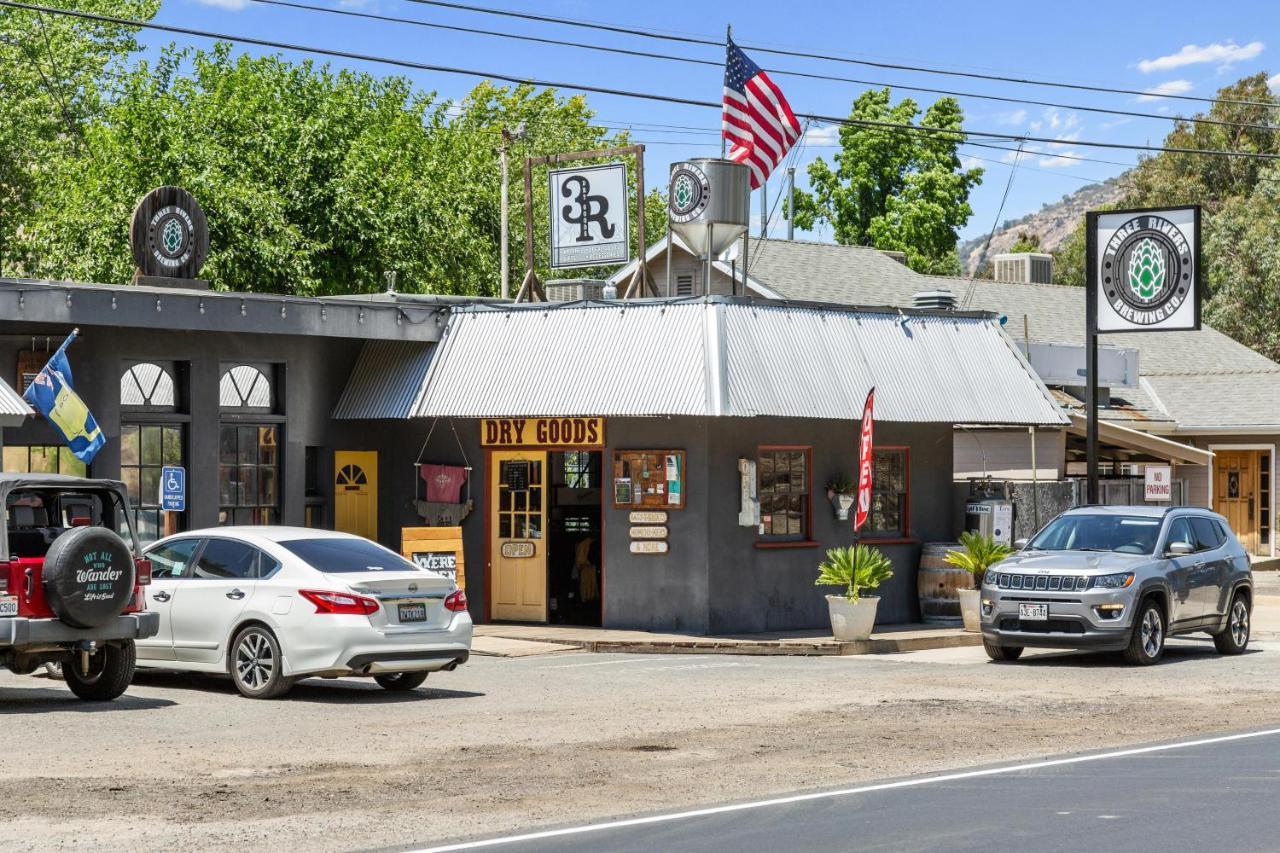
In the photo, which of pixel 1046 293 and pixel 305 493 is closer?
pixel 305 493

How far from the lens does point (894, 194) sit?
64.1 meters

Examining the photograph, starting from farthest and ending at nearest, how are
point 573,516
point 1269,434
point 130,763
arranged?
point 1269,434 → point 573,516 → point 130,763

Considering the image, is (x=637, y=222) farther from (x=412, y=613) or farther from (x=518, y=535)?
(x=412, y=613)

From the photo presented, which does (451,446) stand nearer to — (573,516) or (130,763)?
(573,516)

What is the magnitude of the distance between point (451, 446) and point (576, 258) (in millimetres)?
3550

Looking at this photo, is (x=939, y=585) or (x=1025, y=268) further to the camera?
(x=1025, y=268)

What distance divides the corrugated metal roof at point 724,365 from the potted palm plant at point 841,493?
43.9 inches

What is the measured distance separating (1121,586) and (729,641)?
5.06 meters

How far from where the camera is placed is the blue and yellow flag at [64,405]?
20969 mm

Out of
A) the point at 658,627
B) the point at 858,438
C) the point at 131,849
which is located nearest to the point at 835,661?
the point at 658,627

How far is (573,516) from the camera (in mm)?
24656

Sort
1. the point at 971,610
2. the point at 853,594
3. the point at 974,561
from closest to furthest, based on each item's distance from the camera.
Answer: the point at 853,594, the point at 971,610, the point at 974,561

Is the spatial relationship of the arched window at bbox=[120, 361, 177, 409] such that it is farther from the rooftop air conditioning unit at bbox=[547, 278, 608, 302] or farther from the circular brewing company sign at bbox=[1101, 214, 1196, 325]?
→ the circular brewing company sign at bbox=[1101, 214, 1196, 325]

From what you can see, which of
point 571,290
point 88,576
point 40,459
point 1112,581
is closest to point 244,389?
point 40,459
